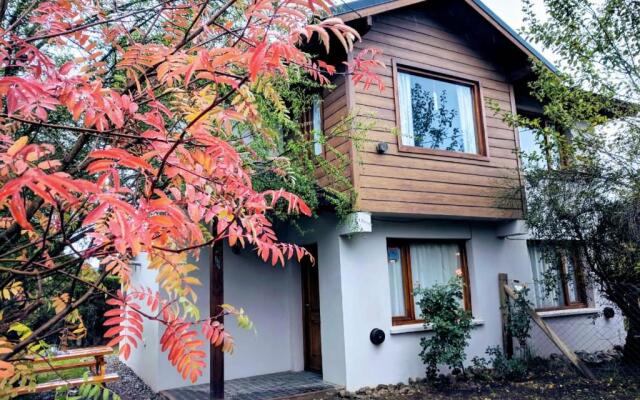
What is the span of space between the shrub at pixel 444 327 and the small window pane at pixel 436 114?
7.81 ft

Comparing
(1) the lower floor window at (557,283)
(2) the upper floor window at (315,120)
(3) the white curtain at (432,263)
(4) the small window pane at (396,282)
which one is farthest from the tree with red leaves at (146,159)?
(1) the lower floor window at (557,283)

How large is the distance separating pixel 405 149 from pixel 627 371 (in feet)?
16.8

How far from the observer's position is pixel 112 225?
1164 millimetres

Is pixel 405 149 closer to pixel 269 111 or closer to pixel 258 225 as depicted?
pixel 269 111

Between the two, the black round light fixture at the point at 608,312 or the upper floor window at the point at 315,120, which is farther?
the black round light fixture at the point at 608,312

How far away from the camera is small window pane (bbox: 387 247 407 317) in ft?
24.0

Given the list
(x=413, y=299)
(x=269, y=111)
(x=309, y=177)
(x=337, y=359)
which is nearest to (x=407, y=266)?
(x=413, y=299)

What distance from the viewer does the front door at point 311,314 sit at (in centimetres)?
780

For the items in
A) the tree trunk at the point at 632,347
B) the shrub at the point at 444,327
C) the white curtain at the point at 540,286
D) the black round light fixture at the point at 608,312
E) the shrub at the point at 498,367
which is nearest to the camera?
the shrub at the point at 444,327

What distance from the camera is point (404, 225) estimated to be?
741 cm

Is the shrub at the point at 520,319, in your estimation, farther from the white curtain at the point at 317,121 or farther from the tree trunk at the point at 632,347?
the white curtain at the point at 317,121

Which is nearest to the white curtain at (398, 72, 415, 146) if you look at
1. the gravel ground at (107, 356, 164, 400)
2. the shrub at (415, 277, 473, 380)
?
the shrub at (415, 277, 473, 380)

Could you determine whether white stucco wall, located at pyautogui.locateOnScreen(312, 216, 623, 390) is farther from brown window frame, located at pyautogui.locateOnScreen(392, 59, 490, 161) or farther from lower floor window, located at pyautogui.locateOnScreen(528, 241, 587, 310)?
brown window frame, located at pyautogui.locateOnScreen(392, 59, 490, 161)

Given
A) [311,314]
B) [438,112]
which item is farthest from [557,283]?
[311,314]
